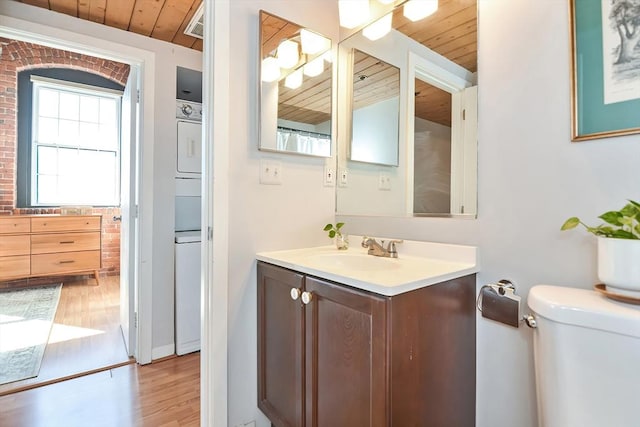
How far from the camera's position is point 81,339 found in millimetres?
2375

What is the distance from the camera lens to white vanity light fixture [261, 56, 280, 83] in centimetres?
136

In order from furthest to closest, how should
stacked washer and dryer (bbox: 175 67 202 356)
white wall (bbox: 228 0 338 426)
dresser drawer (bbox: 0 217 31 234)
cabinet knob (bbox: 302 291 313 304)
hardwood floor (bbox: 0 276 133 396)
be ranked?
dresser drawer (bbox: 0 217 31 234)
stacked washer and dryer (bbox: 175 67 202 356)
hardwood floor (bbox: 0 276 133 396)
white wall (bbox: 228 0 338 426)
cabinet knob (bbox: 302 291 313 304)

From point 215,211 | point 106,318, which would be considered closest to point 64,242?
point 106,318

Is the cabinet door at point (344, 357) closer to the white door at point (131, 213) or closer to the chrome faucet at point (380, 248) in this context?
the chrome faucet at point (380, 248)

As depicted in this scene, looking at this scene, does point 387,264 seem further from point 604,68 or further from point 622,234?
point 604,68

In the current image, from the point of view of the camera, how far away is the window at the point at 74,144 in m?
3.78

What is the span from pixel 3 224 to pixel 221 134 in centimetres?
364

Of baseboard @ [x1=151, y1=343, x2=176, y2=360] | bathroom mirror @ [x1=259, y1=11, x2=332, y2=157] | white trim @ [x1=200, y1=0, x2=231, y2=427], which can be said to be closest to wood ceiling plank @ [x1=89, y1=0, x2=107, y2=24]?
white trim @ [x1=200, y1=0, x2=231, y2=427]

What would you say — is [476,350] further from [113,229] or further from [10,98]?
[10,98]

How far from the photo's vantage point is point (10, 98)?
3541 mm

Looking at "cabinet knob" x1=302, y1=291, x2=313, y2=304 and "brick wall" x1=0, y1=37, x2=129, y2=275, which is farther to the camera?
"brick wall" x1=0, y1=37, x2=129, y2=275

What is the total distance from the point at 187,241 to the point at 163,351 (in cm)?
78

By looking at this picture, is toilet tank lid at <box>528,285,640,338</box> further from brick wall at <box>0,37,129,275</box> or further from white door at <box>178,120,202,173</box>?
brick wall at <box>0,37,129,275</box>

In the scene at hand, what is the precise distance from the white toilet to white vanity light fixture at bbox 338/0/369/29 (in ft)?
4.68
